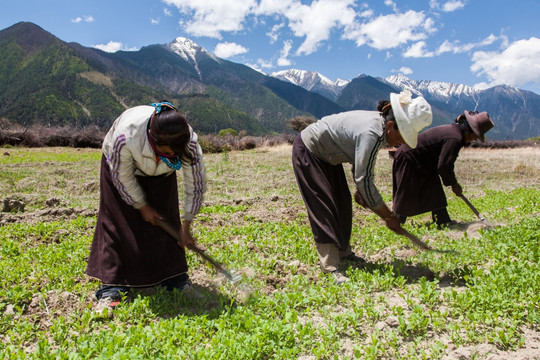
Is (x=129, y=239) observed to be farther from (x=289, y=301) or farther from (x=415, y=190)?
(x=415, y=190)

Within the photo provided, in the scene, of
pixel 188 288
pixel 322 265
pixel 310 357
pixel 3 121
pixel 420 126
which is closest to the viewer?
pixel 310 357

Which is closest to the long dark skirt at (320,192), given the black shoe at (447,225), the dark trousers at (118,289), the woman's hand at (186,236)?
the woman's hand at (186,236)

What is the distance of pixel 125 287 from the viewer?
3240 mm

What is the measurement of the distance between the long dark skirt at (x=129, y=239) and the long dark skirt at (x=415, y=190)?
11.1ft

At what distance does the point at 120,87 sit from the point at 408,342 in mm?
153168

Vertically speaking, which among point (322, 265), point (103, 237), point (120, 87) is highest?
point (120, 87)

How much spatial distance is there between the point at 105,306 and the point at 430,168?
14.3 ft

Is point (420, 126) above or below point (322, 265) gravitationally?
above

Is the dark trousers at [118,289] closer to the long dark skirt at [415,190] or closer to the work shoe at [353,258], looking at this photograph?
the work shoe at [353,258]

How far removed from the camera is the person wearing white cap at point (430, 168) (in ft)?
16.1

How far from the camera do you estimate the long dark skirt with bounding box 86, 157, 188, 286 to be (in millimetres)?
3119

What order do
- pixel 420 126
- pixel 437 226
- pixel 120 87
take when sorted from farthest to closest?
pixel 120 87
pixel 437 226
pixel 420 126

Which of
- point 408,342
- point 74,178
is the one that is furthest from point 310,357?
point 74,178

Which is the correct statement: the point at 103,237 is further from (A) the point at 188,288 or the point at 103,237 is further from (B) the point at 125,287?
(A) the point at 188,288
